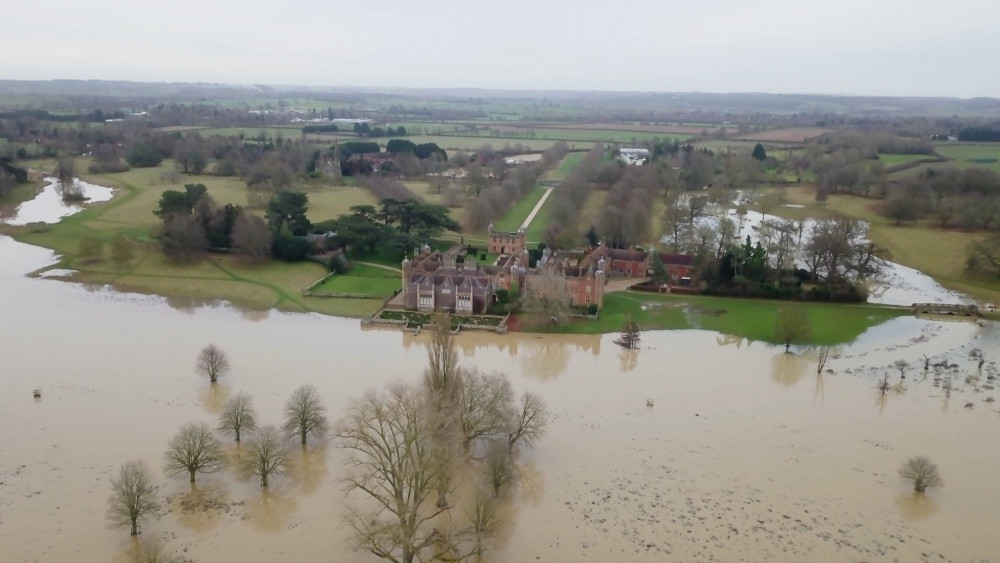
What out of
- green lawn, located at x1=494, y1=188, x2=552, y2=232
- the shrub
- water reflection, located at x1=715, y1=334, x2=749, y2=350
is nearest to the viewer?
water reflection, located at x1=715, y1=334, x2=749, y2=350

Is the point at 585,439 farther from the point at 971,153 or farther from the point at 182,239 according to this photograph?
the point at 971,153

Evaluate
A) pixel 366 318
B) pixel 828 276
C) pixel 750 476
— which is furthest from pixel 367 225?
pixel 750 476

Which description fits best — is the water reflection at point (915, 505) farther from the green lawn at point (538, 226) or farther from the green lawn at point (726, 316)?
the green lawn at point (538, 226)

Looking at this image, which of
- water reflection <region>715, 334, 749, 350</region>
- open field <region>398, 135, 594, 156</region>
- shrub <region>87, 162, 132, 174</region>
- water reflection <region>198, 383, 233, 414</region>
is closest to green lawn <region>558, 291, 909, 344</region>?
water reflection <region>715, 334, 749, 350</region>

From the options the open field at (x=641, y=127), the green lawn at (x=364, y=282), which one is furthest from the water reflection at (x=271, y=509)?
the open field at (x=641, y=127)

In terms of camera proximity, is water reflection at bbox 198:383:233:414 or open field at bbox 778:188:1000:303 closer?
water reflection at bbox 198:383:233:414

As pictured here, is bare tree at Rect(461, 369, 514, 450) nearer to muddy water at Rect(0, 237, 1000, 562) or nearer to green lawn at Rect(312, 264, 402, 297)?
muddy water at Rect(0, 237, 1000, 562)
